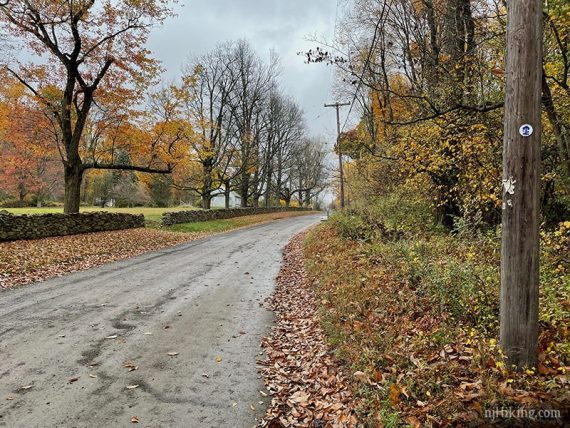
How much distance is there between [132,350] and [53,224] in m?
12.2

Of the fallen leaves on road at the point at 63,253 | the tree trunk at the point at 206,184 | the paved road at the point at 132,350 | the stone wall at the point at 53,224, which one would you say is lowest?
the paved road at the point at 132,350

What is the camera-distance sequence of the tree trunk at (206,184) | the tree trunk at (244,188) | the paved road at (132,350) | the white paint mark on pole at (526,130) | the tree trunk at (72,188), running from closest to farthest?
the white paint mark on pole at (526,130), the paved road at (132,350), the tree trunk at (72,188), the tree trunk at (206,184), the tree trunk at (244,188)

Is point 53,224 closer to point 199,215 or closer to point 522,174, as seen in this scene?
point 199,215

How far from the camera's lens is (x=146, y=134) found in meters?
19.7

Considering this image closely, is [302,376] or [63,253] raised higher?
[63,253]

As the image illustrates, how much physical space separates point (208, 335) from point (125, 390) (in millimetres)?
1838

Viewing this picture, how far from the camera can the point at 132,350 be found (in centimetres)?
511

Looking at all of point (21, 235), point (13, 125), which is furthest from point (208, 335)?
point (13, 125)

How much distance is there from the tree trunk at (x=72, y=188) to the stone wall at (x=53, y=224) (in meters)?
0.65

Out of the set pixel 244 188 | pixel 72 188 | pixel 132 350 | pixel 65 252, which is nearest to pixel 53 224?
pixel 72 188

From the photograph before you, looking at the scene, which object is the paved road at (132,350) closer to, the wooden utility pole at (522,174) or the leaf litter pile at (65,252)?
the leaf litter pile at (65,252)

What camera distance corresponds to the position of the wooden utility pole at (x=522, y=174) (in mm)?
3059

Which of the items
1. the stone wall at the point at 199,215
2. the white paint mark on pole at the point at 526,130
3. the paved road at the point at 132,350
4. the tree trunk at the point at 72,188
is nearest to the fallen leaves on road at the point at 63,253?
the paved road at the point at 132,350

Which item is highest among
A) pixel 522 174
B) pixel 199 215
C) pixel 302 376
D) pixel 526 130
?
pixel 526 130
